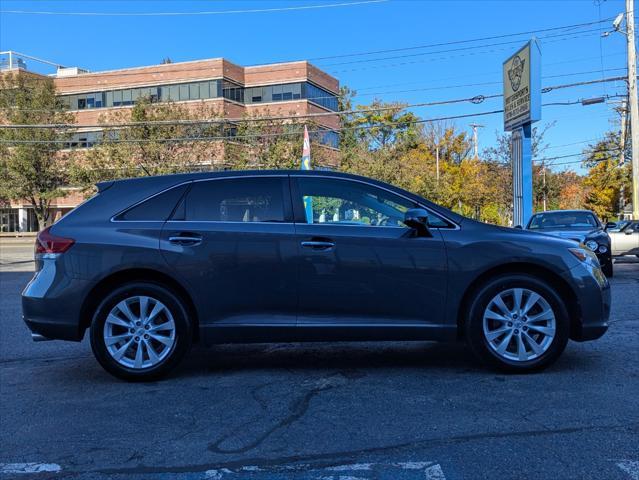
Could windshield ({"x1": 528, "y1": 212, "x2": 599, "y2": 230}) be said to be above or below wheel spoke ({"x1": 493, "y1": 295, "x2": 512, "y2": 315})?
above

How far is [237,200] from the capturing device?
17.1 ft

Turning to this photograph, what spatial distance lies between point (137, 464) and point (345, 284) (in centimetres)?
221

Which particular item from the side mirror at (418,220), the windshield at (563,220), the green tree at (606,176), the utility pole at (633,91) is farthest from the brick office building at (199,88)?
the side mirror at (418,220)

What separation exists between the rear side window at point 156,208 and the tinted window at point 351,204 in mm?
1131

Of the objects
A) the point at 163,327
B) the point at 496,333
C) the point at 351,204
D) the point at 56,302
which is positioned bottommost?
the point at 496,333

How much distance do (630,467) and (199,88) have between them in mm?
48001

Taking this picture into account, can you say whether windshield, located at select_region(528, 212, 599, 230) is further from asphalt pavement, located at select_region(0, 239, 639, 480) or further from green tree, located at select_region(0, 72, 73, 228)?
green tree, located at select_region(0, 72, 73, 228)

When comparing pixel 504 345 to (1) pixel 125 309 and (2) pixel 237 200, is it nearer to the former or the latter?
(2) pixel 237 200

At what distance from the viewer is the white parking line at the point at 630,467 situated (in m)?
3.14

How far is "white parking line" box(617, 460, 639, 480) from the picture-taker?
3139mm

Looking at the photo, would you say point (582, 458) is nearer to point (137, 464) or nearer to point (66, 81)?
point (137, 464)

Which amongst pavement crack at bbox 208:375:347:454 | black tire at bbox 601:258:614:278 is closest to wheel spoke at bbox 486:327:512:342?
pavement crack at bbox 208:375:347:454

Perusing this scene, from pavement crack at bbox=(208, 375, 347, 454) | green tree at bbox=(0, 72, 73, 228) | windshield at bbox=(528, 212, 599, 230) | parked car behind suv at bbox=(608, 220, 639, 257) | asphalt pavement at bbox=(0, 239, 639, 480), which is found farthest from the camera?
green tree at bbox=(0, 72, 73, 228)

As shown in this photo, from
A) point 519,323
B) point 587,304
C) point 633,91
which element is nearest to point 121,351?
point 519,323
